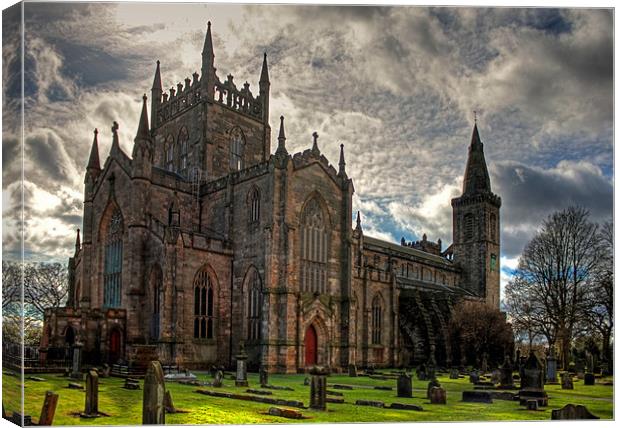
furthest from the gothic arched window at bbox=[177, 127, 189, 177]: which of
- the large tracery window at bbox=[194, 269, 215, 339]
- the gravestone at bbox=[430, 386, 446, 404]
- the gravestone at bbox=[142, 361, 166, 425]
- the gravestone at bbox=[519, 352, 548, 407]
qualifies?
the gravestone at bbox=[142, 361, 166, 425]

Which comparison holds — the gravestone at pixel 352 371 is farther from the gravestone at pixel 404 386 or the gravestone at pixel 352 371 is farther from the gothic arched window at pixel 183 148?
the gothic arched window at pixel 183 148

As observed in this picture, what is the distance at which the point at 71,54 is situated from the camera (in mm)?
17578

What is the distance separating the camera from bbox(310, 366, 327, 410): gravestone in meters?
16.7

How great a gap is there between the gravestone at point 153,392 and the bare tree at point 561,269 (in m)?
12.7

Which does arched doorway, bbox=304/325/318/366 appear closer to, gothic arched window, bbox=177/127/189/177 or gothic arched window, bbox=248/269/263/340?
gothic arched window, bbox=248/269/263/340

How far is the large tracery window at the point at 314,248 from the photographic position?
3575cm

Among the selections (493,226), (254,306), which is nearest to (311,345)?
(254,306)

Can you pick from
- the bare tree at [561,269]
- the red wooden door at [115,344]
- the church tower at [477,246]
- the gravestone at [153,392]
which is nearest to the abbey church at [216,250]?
the red wooden door at [115,344]

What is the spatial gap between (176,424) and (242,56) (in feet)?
40.5

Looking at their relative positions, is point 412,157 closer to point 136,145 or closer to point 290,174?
point 290,174

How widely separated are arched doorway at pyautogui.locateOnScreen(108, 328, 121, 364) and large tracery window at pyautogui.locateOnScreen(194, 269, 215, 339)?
3.92m

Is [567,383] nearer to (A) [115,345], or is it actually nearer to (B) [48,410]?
(B) [48,410]

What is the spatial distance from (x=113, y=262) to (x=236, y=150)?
1117 cm

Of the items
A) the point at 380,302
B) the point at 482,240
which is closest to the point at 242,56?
the point at 380,302
